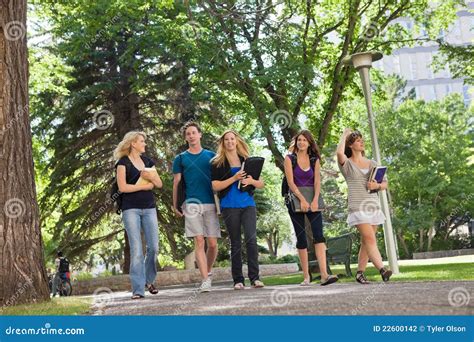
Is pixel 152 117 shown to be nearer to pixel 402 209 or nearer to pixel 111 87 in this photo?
pixel 111 87

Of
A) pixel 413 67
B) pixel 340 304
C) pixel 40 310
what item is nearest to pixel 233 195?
pixel 40 310

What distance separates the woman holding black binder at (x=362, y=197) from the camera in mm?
8672

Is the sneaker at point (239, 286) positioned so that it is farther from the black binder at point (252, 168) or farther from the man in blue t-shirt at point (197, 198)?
the black binder at point (252, 168)

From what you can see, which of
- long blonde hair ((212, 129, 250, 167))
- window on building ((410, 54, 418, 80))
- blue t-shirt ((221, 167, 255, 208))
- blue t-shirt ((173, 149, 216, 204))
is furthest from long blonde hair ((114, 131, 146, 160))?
window on building ((410, 54, 418, 80))

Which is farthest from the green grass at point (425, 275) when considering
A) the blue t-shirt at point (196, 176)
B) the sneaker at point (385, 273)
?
the blue t-shirt at point (196, 176)

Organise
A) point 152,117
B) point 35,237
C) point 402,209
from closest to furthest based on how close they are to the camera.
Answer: point 35,237 < point 152,117 < point 402,209

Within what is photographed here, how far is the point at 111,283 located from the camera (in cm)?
2186

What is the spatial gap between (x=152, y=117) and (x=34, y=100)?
160 inches

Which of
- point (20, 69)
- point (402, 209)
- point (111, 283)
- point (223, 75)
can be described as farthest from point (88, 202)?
point (402, 209)

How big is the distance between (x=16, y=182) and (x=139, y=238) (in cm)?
169

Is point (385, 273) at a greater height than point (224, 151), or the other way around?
point (224, 151)

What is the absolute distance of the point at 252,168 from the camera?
28.0 feet

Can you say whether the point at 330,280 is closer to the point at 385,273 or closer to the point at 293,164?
the point at 385,273

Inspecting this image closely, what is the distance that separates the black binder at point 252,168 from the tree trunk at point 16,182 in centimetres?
271
